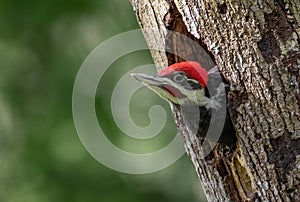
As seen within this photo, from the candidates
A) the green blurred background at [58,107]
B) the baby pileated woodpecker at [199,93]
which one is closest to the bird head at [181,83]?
the baby pileated woodpecker at [199,93]

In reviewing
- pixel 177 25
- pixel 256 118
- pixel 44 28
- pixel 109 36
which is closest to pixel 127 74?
pixel 109 36

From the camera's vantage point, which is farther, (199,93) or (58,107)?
(58,107)

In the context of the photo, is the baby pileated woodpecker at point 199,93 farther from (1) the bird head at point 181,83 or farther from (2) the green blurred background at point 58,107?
(2) the green blurred background at point 58,107

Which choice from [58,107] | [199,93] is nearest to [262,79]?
[199,93]

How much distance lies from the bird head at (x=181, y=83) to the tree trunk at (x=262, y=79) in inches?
4.0

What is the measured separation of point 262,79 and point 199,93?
0.27m

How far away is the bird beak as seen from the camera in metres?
2.93

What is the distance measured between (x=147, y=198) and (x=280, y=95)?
3.03m

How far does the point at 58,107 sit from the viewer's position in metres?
5.54

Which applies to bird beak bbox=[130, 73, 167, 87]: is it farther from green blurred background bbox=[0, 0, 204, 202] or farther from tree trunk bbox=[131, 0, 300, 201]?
green blurred background bbox=[0, 0, 204, 202]

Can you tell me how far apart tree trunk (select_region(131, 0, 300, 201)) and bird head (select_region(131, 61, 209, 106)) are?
10 centimetres

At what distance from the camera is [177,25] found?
10.8 ft

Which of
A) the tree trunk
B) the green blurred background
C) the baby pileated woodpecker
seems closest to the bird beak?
the baby pileated woodpecker

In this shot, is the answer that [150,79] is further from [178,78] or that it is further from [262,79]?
[262,79]
